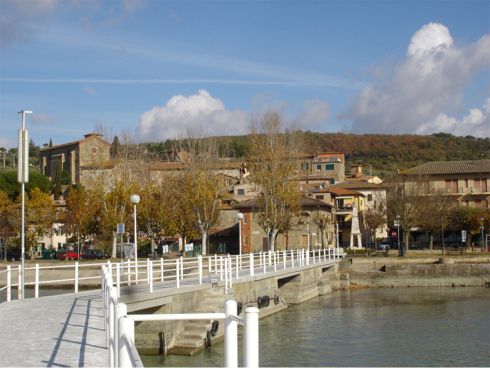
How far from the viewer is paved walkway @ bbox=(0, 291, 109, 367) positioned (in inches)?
462

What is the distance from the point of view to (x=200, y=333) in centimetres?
2541

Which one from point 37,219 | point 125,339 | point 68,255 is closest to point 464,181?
point 68,255

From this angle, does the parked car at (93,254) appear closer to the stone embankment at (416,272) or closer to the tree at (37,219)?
the tree at (37,219)

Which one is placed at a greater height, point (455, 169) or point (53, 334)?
point (455, 169)

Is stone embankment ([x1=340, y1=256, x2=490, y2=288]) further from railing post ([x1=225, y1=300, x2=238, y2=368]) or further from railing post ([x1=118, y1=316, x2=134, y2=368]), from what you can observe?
railing post ([x1=118, y1=316, x2=134, y2=368])

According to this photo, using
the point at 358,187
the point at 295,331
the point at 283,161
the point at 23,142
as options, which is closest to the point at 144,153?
the point at 283,161

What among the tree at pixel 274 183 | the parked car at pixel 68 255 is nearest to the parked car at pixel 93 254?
the parked car at pixel 68 255

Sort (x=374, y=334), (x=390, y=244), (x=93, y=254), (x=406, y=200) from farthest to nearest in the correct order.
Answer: (x=390, y=244) → (x=406, y=200) → (x=93, y=254) → (x=374, y=334)

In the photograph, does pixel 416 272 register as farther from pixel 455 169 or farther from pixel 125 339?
pixel 125 339

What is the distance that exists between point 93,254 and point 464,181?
45499 mm

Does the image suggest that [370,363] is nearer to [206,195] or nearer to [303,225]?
[206,195]

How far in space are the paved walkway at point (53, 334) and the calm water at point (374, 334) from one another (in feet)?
13.8

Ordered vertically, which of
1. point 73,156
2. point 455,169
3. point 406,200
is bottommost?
point 406,200

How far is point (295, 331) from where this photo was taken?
31.7 m
